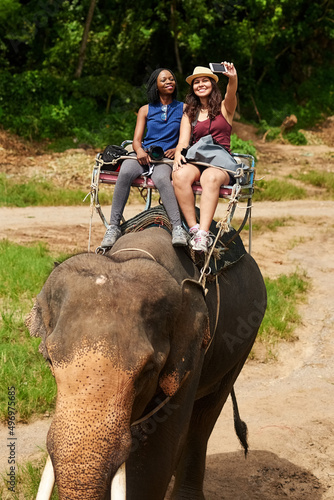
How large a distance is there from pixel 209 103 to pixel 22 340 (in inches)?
139

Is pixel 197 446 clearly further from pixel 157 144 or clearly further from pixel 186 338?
pixel 157 144

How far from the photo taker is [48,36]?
20531 mm

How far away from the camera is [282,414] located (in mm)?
6215

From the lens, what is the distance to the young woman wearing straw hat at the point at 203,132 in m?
4.07

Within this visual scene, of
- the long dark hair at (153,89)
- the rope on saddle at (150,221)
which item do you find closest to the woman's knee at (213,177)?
the rope on saddle at (150,221)

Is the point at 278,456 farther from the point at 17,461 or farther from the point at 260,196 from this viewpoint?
the point at 260,196

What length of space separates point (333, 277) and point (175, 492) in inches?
242

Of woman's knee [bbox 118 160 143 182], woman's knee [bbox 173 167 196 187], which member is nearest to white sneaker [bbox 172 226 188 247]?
woman's knee [bbox 173 167 196 187]

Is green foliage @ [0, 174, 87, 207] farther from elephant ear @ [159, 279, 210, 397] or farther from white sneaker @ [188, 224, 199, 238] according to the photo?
elephant ear @ [159, 279, 210, 397]

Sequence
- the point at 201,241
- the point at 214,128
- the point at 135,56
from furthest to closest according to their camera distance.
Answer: the point at 135,56
the point at 214,128
the point at 201,241

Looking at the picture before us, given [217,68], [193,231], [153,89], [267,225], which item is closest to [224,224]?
[193,231]

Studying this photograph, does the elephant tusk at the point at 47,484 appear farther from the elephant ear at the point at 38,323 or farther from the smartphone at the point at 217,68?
the smartphone at the point at 217,68

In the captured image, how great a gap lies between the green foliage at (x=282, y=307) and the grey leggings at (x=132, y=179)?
3.85m

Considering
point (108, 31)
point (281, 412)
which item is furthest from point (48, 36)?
point (281, 412)
